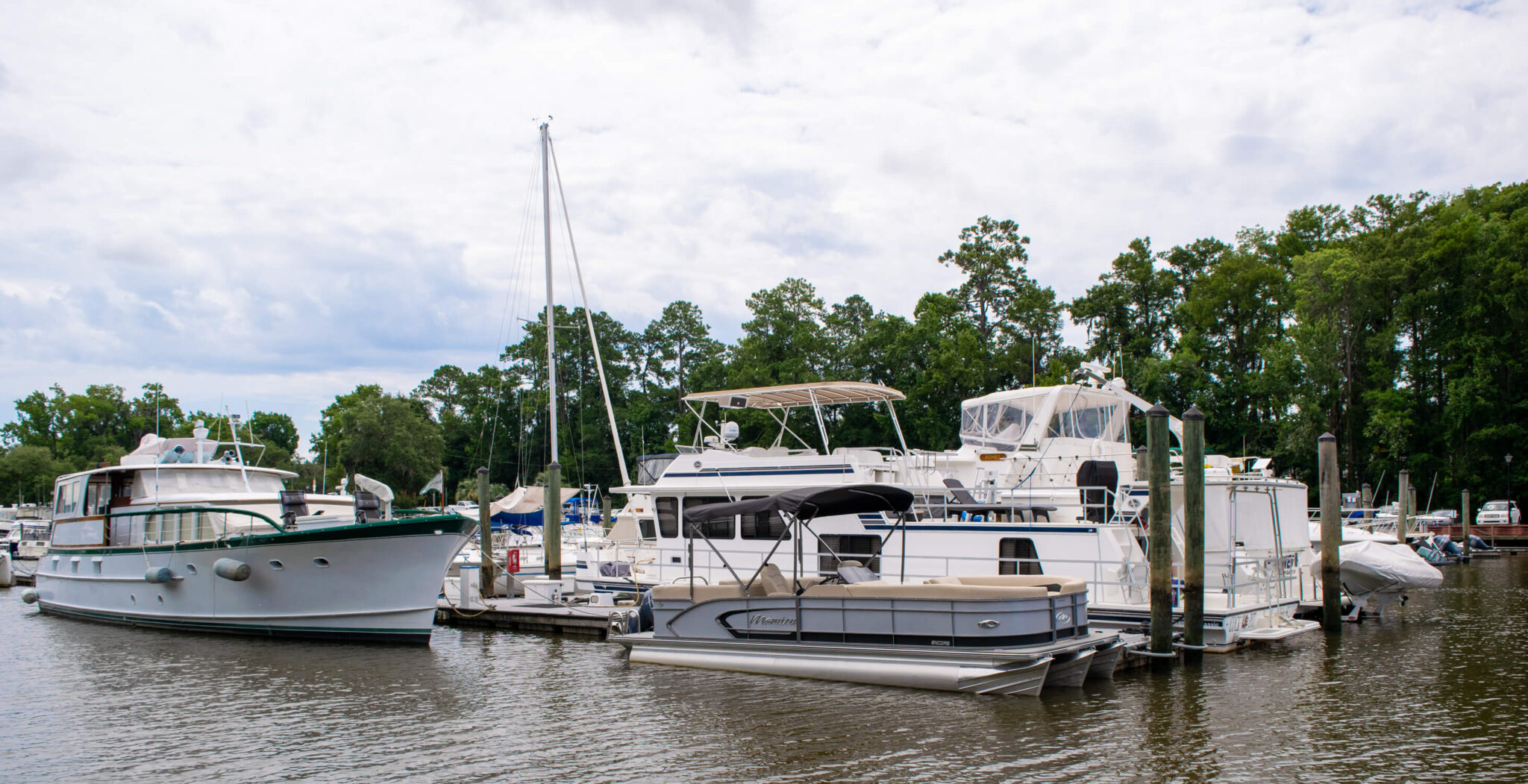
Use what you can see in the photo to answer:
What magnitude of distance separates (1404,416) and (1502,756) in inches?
1682

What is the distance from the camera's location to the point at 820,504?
13.6m

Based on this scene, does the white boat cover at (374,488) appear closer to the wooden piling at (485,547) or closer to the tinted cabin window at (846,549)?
the wooden piling at (485,547)

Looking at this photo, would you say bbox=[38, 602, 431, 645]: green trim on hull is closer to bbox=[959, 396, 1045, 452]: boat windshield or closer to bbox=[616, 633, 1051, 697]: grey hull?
bbox=[616, 633, 1051, 697]: grey hull

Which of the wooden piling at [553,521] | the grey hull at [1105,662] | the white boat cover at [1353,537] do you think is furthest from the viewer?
the white boat cover at [1353,537]

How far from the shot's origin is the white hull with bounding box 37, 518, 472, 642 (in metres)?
16.5

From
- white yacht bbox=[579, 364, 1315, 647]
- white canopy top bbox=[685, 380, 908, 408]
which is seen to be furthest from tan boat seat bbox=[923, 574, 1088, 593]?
white canopy top bbox=[685, 380, 908, 408]

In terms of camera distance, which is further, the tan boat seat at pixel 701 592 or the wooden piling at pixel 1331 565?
the wooden piling at pixel 1331 565

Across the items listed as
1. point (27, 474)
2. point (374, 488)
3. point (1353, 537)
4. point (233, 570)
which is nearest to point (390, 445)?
point (27, 474)

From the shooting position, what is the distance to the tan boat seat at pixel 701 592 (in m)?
14.1

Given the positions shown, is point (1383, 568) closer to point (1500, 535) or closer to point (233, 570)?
point (233, 570)

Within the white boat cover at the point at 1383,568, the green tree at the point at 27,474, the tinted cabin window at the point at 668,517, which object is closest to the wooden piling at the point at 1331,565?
the white boat cover at the point at 1383,568

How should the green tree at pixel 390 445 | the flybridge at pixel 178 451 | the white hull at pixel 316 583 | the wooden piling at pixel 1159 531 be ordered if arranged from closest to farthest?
the wooden piling at pixel 1159 531, the white hull at pixel 316 583, the flybridge at pixel 178 451, the green tree at pixel 390 445

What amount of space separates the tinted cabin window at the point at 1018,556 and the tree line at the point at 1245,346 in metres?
34.1

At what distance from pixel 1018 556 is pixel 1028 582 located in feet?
8.01
